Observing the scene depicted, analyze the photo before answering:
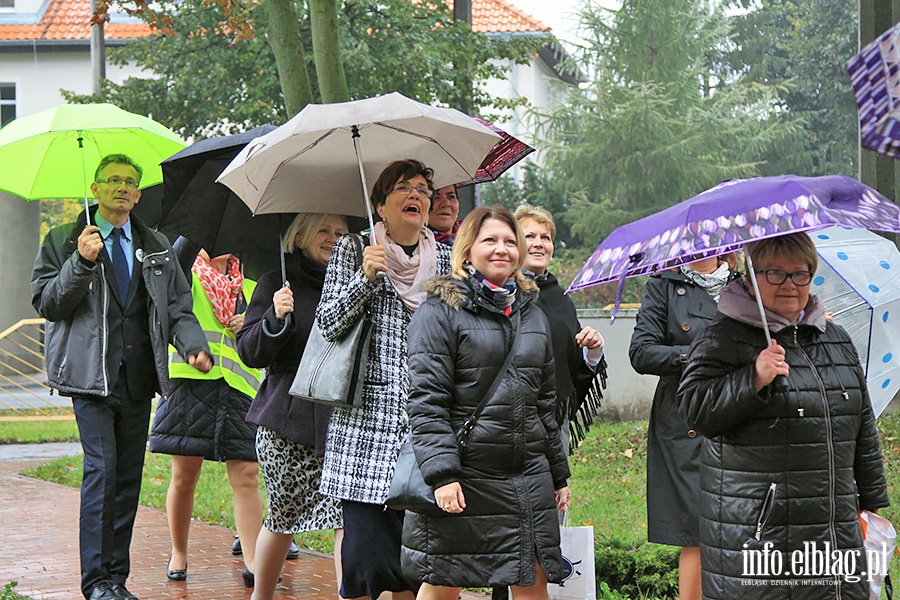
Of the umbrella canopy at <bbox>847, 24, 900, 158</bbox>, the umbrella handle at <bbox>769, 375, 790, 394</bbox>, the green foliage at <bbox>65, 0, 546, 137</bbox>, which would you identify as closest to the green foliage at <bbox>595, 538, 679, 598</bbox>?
the umbrella handle at <bbox>769, 375, 790, 394</bbox>

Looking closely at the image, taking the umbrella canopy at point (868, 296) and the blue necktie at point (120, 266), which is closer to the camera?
the umbrella canopy at point (868, 296)

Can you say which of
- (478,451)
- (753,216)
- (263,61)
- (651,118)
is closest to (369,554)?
(478,451)

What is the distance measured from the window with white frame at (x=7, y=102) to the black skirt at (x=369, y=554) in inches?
1262

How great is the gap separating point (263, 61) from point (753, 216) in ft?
55.2

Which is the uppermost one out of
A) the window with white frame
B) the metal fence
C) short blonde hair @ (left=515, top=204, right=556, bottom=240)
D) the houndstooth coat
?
the window with white frame

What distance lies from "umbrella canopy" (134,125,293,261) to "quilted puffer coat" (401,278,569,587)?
4.99 feet

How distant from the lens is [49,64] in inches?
1368

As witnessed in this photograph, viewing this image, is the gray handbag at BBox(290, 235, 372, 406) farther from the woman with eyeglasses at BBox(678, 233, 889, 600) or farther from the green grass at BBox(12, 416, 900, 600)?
the green grass at BBox(12, 416, 900, 600)

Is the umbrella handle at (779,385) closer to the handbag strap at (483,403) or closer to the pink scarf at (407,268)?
the handbag strap at (483,403)

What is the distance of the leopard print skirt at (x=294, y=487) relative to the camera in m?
5.72

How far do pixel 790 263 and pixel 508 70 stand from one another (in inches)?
587

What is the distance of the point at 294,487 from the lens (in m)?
5.74

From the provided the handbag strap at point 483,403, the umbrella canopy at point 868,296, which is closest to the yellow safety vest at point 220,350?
the handbag strap at point 483,403

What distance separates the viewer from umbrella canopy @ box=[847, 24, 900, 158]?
3506 millimetres
